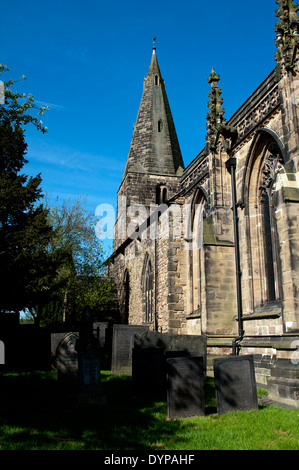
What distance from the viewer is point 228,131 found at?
40.3 feet

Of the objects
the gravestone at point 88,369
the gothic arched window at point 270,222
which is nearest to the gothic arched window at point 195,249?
the gothic arched window at point 270,222

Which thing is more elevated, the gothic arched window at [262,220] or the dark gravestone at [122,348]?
the gothic arched window at [262,220]

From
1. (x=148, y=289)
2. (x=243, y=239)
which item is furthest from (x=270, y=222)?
(x=148, y=289)

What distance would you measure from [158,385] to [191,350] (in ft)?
6.12

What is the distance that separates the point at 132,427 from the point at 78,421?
0.86 meters

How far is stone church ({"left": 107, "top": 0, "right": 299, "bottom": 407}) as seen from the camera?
25.5 feet

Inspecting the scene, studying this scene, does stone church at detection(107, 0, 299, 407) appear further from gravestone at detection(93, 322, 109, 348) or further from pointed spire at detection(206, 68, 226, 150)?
gravestone at detection(93, 322, 109, 348)

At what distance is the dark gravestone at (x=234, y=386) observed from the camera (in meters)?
6.23

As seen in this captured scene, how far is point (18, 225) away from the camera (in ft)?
42.1

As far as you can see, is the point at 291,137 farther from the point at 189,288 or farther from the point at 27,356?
the point at 27,356

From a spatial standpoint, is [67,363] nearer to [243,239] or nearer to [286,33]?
[243,239]

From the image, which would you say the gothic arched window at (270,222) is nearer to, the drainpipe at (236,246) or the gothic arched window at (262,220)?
the gothic arched window at (262,220)

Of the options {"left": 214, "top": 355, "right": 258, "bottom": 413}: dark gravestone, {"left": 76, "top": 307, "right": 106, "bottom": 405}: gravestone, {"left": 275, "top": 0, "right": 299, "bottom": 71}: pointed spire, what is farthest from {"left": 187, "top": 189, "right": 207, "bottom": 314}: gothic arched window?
{"left": 214, "top": 355, "right": 258, "bottom": 413}: dark gravestone

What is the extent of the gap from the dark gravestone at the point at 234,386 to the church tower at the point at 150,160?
73.7ft
